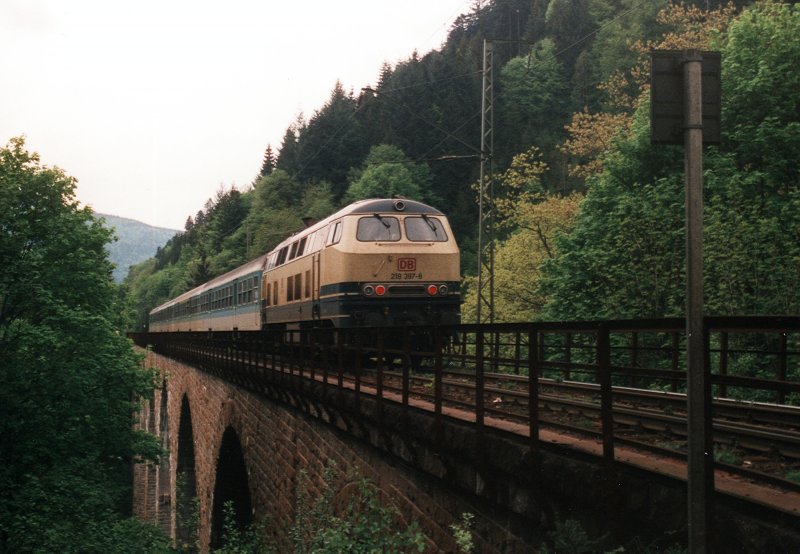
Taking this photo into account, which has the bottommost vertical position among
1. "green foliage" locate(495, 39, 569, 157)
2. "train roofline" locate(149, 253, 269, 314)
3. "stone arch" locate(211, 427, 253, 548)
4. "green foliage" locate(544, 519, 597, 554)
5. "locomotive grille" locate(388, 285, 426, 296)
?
"stone arch" locate(211, 427, 253, 548)

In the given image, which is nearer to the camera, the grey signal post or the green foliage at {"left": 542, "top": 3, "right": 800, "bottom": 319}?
the grey signal post

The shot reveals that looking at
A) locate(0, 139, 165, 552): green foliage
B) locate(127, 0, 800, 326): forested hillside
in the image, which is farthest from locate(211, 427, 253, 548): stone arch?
locate(127, 0, 800, 326): forested hillside

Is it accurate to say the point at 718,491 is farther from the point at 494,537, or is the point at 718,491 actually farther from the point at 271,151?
the point at 271,151

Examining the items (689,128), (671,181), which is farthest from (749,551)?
(671,181)

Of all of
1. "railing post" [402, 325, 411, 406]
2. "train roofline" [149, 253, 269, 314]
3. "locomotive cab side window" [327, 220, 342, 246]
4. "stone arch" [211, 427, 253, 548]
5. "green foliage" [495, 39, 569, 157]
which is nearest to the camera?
"railing post" [402, 325, 411, 406]

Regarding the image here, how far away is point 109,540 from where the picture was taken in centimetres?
1925

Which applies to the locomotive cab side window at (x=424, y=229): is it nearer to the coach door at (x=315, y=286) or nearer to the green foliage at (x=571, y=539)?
the coach door at (x=315, y=286)

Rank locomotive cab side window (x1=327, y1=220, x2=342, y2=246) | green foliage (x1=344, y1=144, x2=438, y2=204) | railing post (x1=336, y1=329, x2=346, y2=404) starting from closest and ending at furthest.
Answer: railing post (x1=336, y1=329, x2=346, y2=404) < locomotive cab side window (x1=327, y1=220, x2=342, y2=246) < green foliage (x1=344, y1=144, x2=438, y2=204)

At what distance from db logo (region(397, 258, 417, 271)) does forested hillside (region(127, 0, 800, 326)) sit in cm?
234

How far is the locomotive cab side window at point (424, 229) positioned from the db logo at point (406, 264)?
492 mm

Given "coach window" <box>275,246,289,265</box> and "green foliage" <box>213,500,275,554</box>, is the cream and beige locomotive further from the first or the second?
"green foliage" <box>213,500,275,554</box>

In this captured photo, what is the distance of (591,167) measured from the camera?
3459 cm

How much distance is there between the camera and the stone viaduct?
402 centimetres

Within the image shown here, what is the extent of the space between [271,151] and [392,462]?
9933 centimetres
